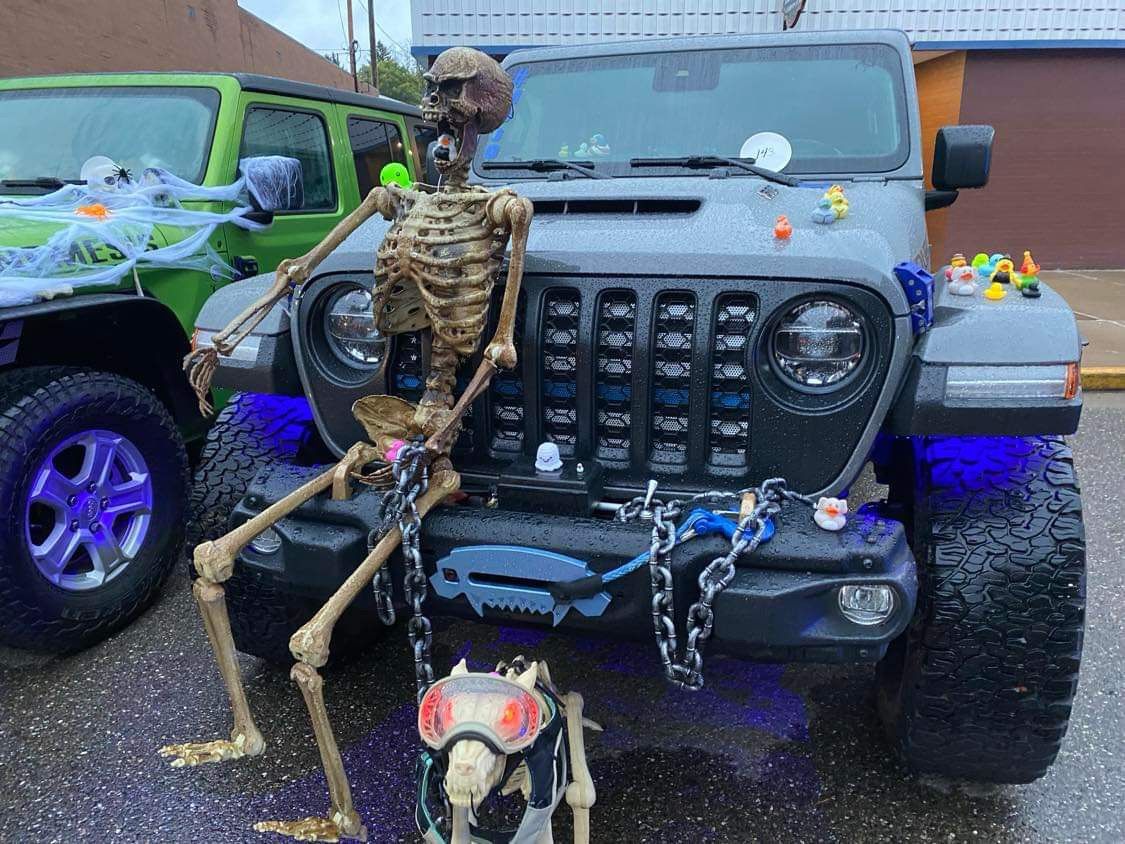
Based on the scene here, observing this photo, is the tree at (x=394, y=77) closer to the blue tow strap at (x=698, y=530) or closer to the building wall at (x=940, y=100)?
the building wall at (x=940, y=100)

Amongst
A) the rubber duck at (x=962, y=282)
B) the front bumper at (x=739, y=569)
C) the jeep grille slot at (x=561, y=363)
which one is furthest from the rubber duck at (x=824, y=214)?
the front bumper at (x=739, y=569)

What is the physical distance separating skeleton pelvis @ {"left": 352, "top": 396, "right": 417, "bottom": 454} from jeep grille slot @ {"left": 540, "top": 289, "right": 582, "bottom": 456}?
358 millimetres

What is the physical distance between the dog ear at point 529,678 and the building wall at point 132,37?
7017mm

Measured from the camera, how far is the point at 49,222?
127 inches

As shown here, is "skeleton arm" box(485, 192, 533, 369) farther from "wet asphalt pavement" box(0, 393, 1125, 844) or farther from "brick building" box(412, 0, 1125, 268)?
"brick building" box(412, 0, 1125, 268)

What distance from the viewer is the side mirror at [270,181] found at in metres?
3.81

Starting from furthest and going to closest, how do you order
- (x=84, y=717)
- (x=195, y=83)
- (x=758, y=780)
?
(x=195, y=83)
(x=84, y=717)
(x=758, y=780)

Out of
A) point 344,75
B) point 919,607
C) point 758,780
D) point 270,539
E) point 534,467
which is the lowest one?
point 758,780

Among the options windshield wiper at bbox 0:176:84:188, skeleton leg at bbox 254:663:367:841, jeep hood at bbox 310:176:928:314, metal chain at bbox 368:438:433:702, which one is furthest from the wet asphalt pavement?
windshield wiper at bbox 0:176:84:188

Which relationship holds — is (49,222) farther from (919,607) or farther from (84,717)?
(919,607)

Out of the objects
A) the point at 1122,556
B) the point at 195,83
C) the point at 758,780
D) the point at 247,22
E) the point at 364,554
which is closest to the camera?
the point at 364,554

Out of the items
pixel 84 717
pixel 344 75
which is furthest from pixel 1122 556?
pixel 344 75

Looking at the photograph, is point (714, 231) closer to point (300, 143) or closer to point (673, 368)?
point (673, 368)

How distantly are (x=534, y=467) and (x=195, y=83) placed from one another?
10.2 feet
